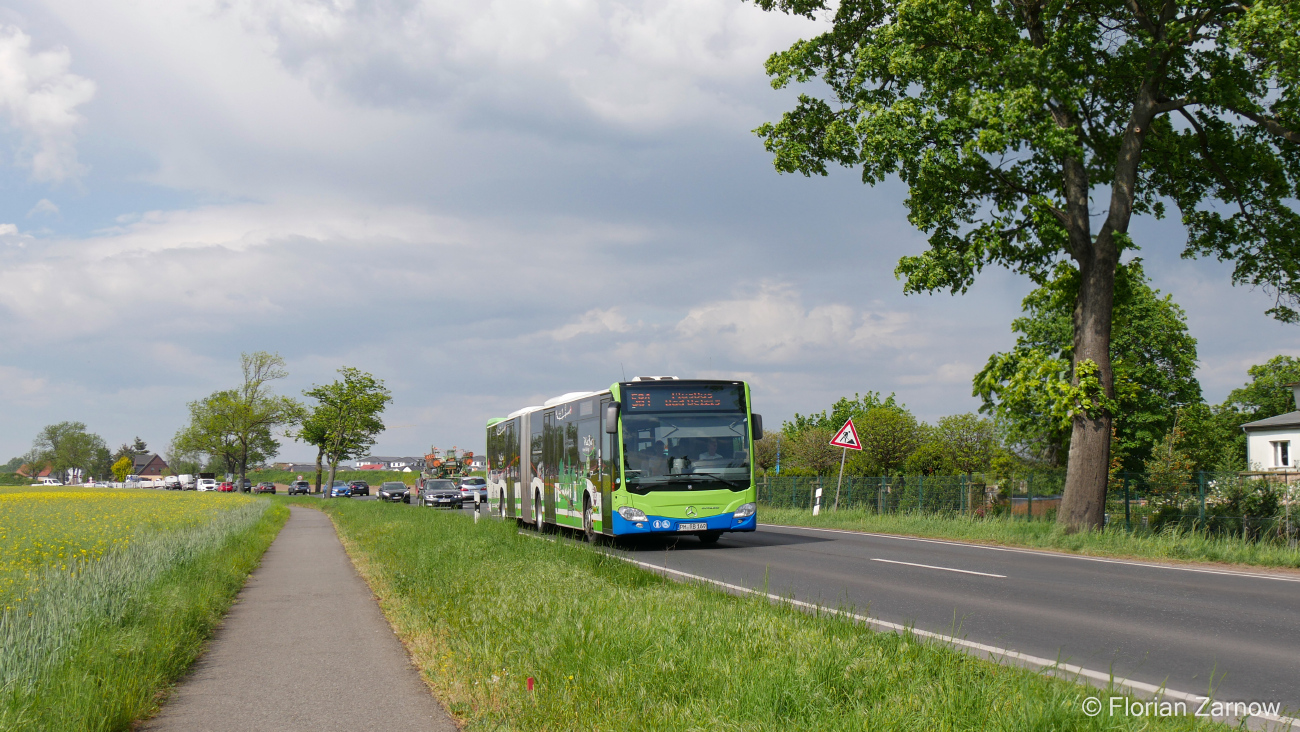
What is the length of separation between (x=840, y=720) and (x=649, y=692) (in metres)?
1.21

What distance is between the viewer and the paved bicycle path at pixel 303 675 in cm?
593

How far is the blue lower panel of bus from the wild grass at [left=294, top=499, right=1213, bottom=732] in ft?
24.4

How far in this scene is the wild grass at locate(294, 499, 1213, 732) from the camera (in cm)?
462

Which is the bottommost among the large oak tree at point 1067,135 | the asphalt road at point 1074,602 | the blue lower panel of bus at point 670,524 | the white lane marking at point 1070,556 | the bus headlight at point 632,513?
the white lane marking at point 1070,556

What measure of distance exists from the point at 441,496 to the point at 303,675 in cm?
4549

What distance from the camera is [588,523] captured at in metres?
19.4

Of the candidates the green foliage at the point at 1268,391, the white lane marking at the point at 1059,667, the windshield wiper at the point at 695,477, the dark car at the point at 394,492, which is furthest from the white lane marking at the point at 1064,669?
the green foliage at the point at 1268,391

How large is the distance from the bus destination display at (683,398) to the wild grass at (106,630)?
24.6 ft

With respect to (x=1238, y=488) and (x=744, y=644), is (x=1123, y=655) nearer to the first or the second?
(x=744, y=644)

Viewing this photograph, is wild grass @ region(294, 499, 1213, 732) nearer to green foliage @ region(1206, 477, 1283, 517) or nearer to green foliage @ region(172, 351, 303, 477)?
green foliage @ region(1206, 477, 1283, 517)

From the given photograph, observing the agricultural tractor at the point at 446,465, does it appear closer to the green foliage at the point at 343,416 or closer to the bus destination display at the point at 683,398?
the green foliage at the point at 343,416

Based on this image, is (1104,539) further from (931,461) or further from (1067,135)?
(931,461)

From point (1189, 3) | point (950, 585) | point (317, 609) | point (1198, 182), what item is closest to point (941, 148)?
point (1189, 3)

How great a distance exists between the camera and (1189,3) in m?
18.7
